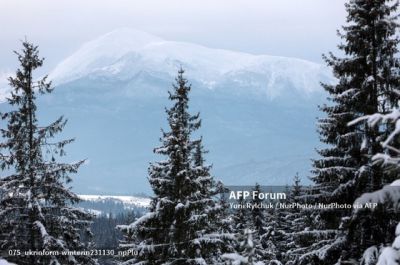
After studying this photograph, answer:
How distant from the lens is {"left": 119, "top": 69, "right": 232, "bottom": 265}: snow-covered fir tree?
→ 17211mm

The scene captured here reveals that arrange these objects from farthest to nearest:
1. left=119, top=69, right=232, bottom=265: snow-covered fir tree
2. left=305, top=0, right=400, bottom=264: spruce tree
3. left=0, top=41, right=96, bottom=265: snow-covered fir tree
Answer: left=0, top=41, right=96, bottom=265: snow-covered fir tree, left=119, top=69, right=232, bottom=265: snow-covered fir tree, left=305, top=0, right=400, bottom=264: spruce tree

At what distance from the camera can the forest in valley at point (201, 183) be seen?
14562 mm

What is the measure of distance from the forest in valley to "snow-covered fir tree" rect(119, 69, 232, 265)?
0.03 metres

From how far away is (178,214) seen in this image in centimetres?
1752

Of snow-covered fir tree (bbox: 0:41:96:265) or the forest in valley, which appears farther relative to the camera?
snow-covered fir tree (bbox: 0:41:96:265)

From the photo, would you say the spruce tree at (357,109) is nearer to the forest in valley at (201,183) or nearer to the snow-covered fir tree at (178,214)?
the forest in valley at (201,183)

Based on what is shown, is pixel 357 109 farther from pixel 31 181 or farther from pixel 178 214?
pixel 31 181

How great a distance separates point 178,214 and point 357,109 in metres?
6.32

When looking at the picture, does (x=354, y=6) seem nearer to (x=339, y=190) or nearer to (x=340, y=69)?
(x=340, y=69)

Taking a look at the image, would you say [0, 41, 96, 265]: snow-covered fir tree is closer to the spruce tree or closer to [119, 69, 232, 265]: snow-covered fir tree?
[119, 69, 232, 265]: snow-covered fir tree

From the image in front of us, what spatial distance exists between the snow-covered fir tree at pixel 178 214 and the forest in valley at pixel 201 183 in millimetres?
34

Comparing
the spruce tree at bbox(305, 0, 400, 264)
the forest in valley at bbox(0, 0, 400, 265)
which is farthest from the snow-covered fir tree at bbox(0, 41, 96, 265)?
the spruce tree at bbox(305, 0, 400, 264)

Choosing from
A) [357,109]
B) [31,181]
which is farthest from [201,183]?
[31,181]

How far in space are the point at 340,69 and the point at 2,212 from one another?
1216cm
